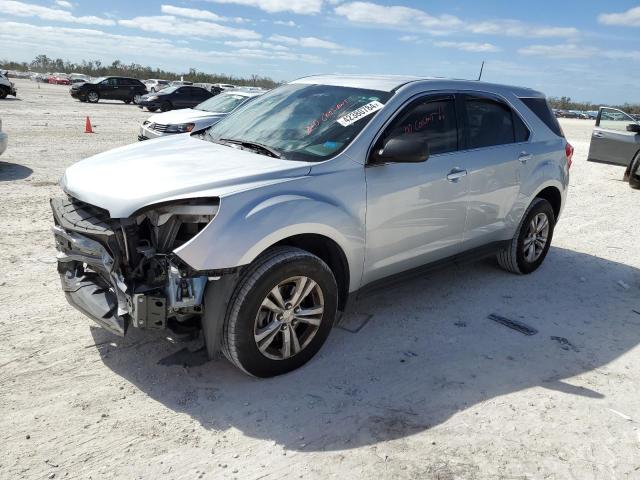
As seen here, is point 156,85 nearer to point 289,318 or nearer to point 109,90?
point 109,90

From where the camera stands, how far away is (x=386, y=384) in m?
3.45

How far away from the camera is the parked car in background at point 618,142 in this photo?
1112 centimetres

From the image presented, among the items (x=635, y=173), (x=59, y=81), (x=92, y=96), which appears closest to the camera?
(x=635, y=173)

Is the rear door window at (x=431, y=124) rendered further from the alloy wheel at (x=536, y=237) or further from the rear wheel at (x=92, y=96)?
the rear wheel at (x=92, y=96)

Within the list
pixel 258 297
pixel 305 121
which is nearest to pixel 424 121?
pixel 305 121

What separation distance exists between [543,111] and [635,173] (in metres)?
7.03

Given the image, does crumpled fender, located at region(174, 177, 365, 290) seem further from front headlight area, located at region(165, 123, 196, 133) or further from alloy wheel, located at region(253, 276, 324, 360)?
front headlight area, located at region(165, 123, 196, 133)

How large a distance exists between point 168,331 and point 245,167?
1.13 meters

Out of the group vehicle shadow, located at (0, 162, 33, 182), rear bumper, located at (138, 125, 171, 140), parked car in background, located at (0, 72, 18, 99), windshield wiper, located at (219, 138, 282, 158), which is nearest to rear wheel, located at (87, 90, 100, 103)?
parked car in background, located at (0, 72, 18, 99)

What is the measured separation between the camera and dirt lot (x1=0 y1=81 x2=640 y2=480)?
2723mm

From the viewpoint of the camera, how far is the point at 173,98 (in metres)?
26.0

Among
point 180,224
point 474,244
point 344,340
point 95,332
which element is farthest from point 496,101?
point 95,332

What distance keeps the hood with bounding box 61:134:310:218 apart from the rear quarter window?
3088mm

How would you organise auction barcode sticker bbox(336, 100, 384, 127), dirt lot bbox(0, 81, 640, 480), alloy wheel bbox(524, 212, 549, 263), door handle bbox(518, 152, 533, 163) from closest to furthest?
dirt lot bbox(0, 81, 640, 480)
auction barcode sticker bbox(336, 100, 384, 127)
door handle bbox(518, 152, 533, 163)
alloy wheel bbox(524, 212, 549, 263)
